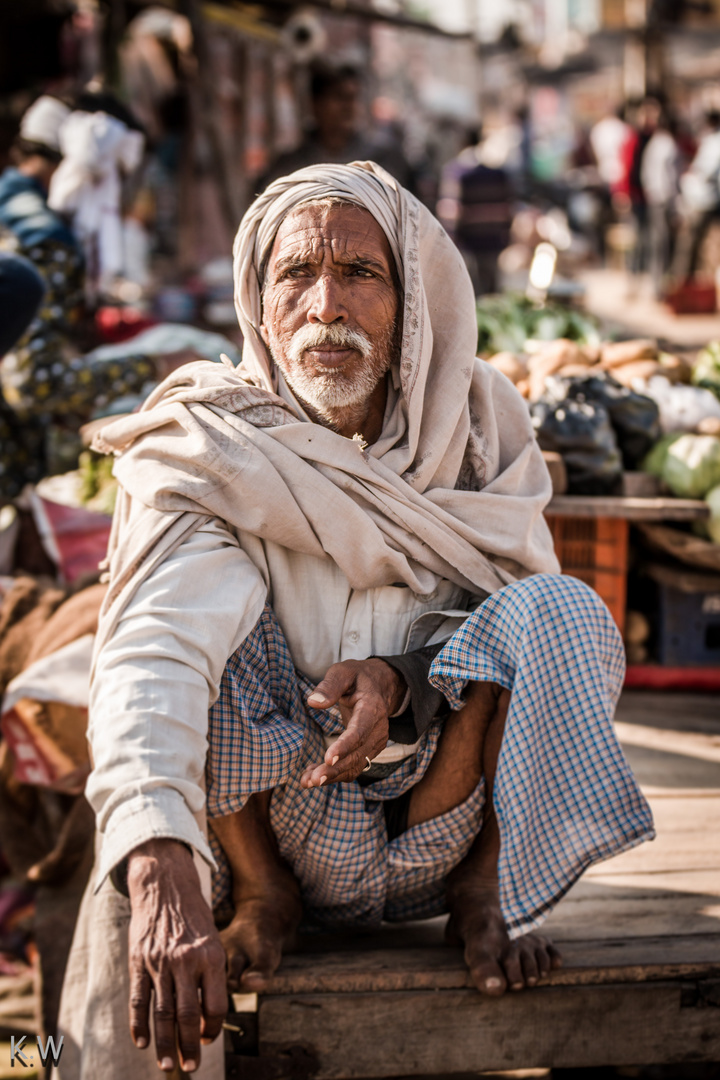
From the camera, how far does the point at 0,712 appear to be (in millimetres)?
2545

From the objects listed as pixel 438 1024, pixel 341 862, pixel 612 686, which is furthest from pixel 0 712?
pixel 612 686

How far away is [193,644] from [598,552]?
1889mm

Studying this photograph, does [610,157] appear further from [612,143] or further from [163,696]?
[163,696]

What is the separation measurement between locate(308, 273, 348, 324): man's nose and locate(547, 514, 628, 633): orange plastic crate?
4.78 feet

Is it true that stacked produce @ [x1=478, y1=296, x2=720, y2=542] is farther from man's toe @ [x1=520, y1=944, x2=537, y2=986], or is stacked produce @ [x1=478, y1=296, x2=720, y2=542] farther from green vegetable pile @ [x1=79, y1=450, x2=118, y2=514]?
man's toe @ [x1=520, y1=944, x2=537, y2=986]

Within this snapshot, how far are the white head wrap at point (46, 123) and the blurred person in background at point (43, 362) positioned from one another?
0.51 ft

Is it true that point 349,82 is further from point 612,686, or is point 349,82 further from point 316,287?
point 612,686

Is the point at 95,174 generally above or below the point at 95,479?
above

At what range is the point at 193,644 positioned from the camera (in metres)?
1.61

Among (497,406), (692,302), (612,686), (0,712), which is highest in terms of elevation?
(497,406)

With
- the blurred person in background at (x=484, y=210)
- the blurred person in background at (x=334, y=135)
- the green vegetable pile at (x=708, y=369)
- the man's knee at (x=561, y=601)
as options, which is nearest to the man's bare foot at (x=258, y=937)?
the man's knee at (x=561, y=601)

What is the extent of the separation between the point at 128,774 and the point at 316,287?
36.6 inches

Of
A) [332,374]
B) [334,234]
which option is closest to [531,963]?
[332,374]

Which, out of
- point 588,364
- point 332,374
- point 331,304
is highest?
point 331,304
